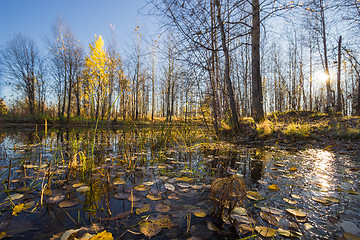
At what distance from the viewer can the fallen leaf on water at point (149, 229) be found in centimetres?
73

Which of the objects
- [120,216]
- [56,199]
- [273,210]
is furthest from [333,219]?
[56,199]

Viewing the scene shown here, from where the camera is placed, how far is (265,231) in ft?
2.48

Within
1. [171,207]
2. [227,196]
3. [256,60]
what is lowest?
[171,207]

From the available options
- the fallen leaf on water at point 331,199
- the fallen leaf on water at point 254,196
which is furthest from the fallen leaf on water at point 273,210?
the fallen leaf on water at point 331,199

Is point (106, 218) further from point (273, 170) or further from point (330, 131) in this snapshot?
point (330, 131)

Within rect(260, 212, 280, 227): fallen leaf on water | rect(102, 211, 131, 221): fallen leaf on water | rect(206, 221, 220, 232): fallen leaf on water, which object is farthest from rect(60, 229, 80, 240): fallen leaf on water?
rect(260, 212, 280, 227): fallen leaf on water

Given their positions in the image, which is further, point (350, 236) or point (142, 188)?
point (142, 188)

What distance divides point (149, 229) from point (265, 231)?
60cm

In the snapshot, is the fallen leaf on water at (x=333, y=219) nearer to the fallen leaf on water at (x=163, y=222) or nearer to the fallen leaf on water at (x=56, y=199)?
the fallen leaf on water at (x=163, y=222)

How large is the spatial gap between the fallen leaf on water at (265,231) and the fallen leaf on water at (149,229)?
516 millimetres

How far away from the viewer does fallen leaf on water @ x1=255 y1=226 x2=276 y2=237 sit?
734 millimetres

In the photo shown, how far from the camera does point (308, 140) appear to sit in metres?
3.79

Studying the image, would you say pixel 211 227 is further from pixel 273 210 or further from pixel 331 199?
pixel 331 199

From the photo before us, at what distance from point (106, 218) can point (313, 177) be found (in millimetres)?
1934
